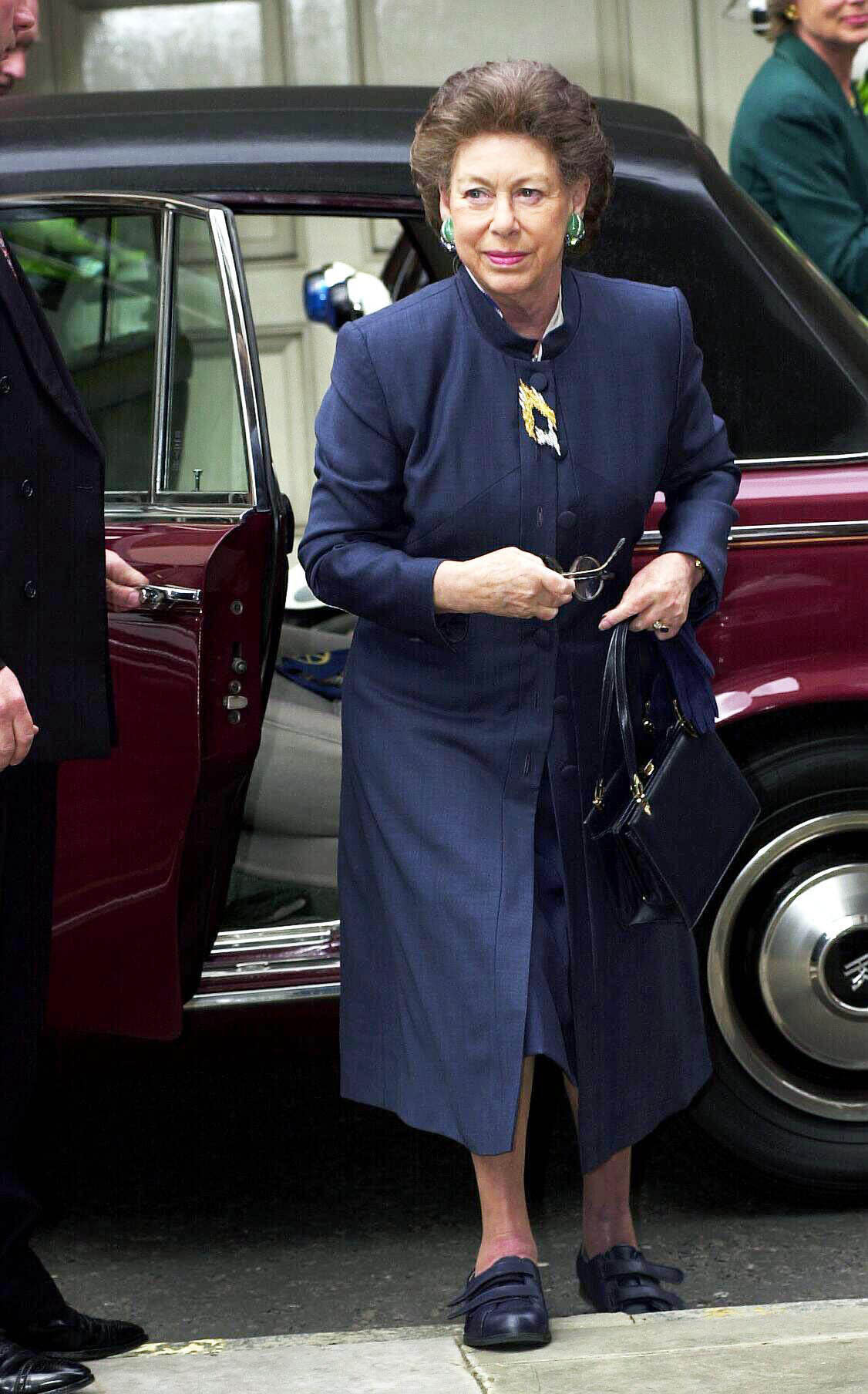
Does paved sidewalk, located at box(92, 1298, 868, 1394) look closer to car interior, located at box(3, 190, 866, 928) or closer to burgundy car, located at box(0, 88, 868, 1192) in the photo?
burgundy car, located at box(0, 88, 868, 1192)

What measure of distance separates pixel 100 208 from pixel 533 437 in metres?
0.87

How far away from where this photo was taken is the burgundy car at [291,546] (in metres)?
2.96

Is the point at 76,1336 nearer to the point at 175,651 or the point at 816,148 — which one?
the point at 175,651

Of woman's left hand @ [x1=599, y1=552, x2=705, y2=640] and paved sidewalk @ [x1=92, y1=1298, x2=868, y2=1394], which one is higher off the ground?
woman's left hand @ [x1=599, y1=552, x2=705, y2=640]

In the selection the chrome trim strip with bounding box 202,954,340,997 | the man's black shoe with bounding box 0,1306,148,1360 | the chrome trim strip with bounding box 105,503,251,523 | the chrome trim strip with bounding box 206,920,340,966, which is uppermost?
the chrome trim strip with bounding box 105,503,251,523

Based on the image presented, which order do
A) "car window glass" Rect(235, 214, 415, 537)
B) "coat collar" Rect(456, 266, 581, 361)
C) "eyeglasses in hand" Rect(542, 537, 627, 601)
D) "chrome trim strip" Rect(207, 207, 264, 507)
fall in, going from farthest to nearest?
"car window glass" Rect(235, 214, 415, 537), "chrome trim strip" Rect(207, 207, 264, 507), "coat collar" Rect(456, 266, 581, 361), "eyeglasses in hand" Rect(542, 537, 627, 601)

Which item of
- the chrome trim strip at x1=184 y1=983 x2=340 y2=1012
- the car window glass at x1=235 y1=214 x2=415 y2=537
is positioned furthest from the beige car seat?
the car window glass at x1=235 y1=214 x2=415 y2=537

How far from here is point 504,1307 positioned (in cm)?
260

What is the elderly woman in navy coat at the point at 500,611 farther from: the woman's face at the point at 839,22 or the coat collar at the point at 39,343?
the woman's face at the point at 839,22

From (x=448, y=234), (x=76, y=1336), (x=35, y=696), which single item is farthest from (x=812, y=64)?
(x=76, y=1336)

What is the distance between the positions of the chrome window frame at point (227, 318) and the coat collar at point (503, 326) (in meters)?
0.47

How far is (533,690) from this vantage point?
268 centimetres

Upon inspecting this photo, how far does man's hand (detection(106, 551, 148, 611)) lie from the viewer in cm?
272

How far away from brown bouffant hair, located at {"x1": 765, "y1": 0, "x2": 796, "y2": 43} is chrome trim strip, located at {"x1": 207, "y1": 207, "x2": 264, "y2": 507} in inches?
62.3
